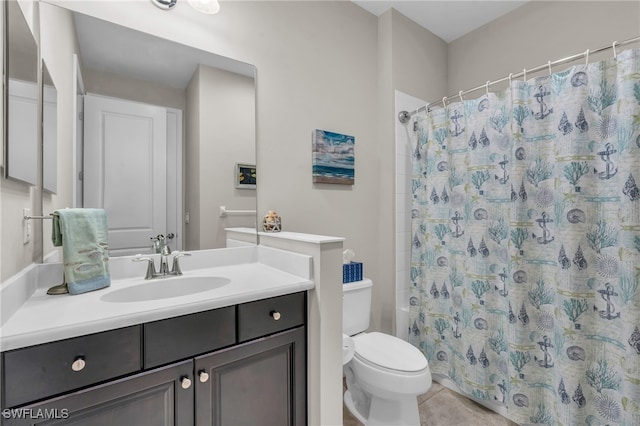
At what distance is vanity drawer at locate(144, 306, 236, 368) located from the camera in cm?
90

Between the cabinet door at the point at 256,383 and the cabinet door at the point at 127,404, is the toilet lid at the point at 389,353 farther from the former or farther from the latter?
the cabinet door at the point at 127,404

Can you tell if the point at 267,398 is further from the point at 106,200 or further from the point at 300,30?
the point at 300,30

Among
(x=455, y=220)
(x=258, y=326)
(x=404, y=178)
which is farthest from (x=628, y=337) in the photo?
(x=258, y=326)

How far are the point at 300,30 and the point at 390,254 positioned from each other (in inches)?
62.7

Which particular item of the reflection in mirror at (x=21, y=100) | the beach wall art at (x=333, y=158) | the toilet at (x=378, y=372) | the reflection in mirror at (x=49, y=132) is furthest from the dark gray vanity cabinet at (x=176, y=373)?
the beach wall art at (x=333, y=158)

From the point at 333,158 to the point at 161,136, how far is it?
3.27 feet

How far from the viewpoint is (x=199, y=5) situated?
141 centimetres

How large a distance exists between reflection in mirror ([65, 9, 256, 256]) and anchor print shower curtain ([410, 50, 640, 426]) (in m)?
1.29

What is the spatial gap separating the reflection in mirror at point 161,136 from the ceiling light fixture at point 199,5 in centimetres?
16

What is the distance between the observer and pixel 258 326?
43.9 inches

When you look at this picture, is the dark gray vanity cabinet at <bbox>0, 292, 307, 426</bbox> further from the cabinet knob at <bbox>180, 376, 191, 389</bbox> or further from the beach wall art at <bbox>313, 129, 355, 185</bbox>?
the beach wall art at <bbox>313, 129, 355, 185</bbox>

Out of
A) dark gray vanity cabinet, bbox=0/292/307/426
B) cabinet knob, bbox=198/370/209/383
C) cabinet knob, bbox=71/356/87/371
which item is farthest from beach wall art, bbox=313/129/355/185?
cabinet knob, bbox=71/356/87/371

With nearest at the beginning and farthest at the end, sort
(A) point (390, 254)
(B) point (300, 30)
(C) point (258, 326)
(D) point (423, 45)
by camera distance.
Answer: (C) point (258, 326), (B) point (300, 30), (A) point (390, 254), (D) point (423, 45)

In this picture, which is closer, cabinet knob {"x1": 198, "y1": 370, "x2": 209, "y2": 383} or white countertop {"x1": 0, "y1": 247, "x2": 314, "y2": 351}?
white countertop {"x1": 0, "y1": 247, "x2": 314, "y2": 351}
